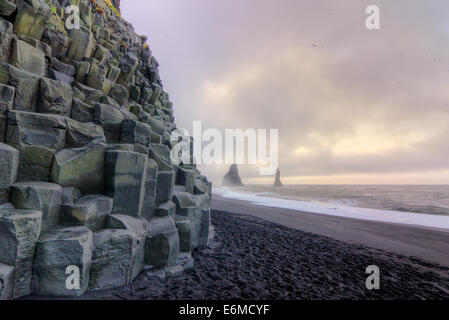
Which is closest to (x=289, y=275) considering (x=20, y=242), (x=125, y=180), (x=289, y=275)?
(x=289, y=275)

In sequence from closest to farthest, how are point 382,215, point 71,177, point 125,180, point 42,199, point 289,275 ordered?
point 42,199 < point 71,177 < point 125,180 < point 289,275 < point 382,215

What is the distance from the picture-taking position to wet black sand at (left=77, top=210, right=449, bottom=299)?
4.40m

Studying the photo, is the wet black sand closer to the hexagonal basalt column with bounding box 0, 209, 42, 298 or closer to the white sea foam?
the hexagonal basalt column with bounding box 0, 209, 42, 298

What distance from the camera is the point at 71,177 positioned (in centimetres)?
430

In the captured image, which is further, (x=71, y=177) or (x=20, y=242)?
(x=71, y=177)

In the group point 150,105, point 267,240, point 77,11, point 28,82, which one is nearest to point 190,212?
point 267,240

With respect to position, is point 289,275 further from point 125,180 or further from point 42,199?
point 42,199

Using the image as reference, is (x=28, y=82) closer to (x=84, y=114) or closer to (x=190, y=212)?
(x=84, y=114)

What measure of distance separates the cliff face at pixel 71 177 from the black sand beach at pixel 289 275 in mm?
607

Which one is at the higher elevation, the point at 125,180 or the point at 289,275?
the point at 125,180

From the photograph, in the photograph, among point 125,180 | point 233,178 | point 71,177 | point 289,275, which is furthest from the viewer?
point 233,178

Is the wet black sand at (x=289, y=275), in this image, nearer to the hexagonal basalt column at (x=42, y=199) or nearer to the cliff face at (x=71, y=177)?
the cliff face at (x=71, y=177)

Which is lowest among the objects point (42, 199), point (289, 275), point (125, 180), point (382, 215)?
point (382, 215)

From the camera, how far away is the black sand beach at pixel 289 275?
4.40 meters
